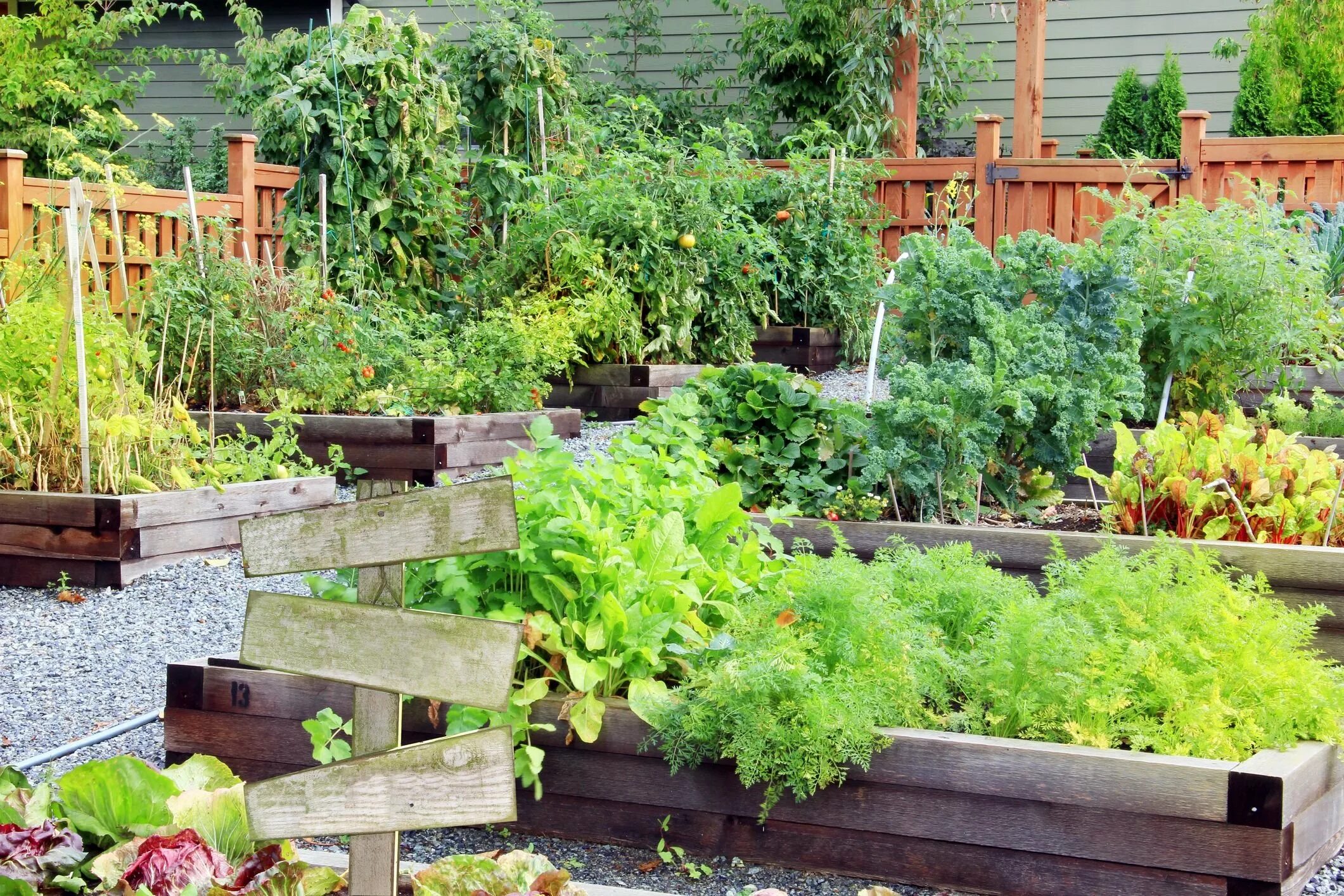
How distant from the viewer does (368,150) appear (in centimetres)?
824

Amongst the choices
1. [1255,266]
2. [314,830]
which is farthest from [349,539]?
[1255,266]

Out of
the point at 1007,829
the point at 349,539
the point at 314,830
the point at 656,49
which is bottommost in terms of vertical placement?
the point at 1007,829

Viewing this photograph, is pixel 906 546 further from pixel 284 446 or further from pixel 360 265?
pixel 360 265

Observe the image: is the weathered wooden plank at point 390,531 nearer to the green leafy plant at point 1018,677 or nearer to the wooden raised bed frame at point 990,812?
the green leafy plant at point 1018,677

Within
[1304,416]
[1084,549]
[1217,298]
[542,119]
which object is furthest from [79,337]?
[542,119]

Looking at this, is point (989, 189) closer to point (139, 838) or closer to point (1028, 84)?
point (1028, 84)

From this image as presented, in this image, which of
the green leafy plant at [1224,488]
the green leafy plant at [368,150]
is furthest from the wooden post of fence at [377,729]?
the green leafy plant at [368,150]

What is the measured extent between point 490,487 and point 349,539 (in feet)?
0.72

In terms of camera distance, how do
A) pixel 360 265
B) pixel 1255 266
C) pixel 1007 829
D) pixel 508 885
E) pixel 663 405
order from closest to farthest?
pixel 508 885
pixel 1007 829
pixel 663 405
pixel 1255 266
pixel 360 265

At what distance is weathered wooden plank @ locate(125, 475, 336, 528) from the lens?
5.08 meters

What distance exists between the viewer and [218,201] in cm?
891

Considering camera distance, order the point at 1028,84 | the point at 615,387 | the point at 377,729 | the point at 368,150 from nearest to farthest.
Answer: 1. the point at 377,729
2. the point at 615,387
3. the point at 368,150
4. the point at 1028,84

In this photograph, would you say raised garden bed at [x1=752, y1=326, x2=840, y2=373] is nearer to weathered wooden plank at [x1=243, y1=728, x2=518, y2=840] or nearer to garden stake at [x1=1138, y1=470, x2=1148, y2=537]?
garden stake at [x1=1138, y1=470, x2=1148, y2=537]

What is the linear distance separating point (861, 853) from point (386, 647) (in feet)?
4.23
